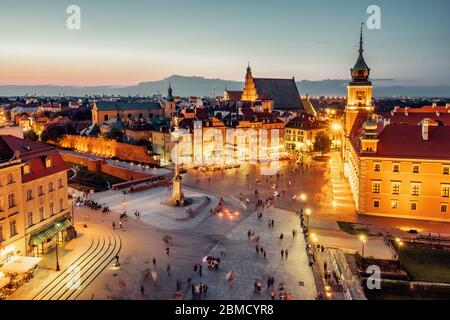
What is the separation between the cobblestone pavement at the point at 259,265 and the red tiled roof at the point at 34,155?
14.8 metres

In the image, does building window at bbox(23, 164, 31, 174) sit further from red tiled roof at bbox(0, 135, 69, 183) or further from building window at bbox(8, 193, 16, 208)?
building window at bbox(8, 193, 16, 208)

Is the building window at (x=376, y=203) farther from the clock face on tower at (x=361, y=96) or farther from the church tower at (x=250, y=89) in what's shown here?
the church tower at (x=250, y=89)

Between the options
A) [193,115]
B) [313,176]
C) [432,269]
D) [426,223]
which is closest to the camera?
[432,269]

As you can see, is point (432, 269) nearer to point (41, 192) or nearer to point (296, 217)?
point (296, 217)

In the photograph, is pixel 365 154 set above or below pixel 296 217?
above

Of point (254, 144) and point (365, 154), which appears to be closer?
point (365, 154)

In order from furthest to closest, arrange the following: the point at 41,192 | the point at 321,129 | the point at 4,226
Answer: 1. the point at 321,129
2. the point at 41,192
3. the point at 4,226

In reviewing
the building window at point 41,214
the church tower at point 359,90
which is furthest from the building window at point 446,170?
the building window at point 41,214

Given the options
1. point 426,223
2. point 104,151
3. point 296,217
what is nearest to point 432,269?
point 426,223

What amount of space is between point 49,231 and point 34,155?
6170mm

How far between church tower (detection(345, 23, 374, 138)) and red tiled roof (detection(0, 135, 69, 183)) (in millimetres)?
49715

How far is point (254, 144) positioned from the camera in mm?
85188

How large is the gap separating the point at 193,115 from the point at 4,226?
2348 inches

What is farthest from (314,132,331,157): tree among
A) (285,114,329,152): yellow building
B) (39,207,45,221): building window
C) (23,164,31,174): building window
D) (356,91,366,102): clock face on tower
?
(23,164,31,174): building window
